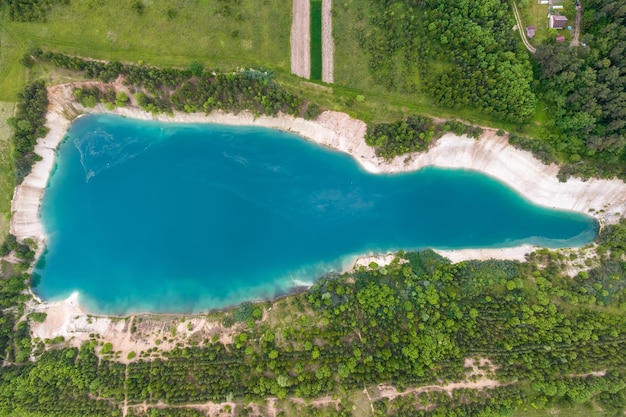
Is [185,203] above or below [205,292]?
above

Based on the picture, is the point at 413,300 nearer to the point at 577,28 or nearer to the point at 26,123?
the point at 577,28

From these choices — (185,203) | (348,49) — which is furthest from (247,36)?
(185,203)

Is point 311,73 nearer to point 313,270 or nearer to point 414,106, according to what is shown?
point 414,106

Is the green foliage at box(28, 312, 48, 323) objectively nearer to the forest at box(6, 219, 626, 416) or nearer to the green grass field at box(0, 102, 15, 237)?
the forest at box(6, 219, 626, 416)

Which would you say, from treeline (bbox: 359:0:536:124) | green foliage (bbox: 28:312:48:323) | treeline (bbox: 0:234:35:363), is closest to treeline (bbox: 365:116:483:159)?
treeline (bbox: 359:0:536:124)

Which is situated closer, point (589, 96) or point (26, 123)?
point (589, 96)

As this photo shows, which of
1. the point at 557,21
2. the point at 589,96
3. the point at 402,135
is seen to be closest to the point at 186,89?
the point at 402,135

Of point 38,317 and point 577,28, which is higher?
point 577,28
